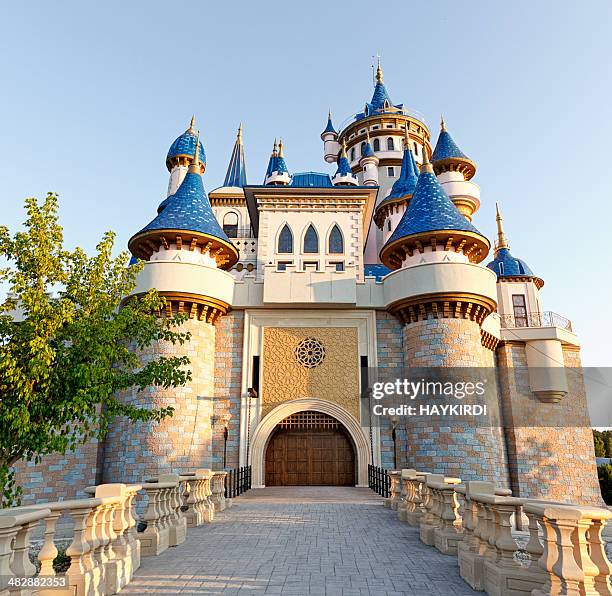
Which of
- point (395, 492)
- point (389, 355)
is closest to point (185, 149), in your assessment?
point (389, 355)

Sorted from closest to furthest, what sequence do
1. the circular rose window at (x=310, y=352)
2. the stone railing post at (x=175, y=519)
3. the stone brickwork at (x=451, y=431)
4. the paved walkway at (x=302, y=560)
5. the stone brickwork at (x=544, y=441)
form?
the paved walkway at (x=302, y=560) → the stone railing post at (x=175, y=519) → the stone brickwork at (x=451, y=431) → the circular rose window at (x=310, y=352) → the stone brickwork at (x=544, y=441)

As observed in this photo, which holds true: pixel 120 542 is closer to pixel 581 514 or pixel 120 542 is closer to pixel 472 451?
pixel 581 514

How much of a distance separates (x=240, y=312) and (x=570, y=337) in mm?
16515

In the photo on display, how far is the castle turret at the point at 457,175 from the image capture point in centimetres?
2792

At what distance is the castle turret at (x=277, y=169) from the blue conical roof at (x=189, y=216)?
8.84 metres

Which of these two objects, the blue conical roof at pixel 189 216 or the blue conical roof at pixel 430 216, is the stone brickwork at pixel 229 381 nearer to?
the blue conical roof at pixel 189 216

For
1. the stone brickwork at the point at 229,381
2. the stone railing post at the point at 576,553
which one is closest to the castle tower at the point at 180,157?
the stone brickwork at the point at 229,381

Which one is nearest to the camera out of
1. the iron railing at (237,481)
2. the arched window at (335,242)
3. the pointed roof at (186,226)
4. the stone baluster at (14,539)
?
the stone baluster at (14,539)

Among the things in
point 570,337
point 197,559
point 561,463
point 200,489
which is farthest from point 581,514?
point 570,337

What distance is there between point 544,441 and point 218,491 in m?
16.4

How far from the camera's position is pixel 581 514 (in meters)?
3.88

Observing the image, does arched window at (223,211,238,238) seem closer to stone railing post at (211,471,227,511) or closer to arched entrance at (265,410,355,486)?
arched entrance at (265,410,355,486)

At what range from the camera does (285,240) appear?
22625 millimetres

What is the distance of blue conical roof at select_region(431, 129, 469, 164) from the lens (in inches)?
1133
